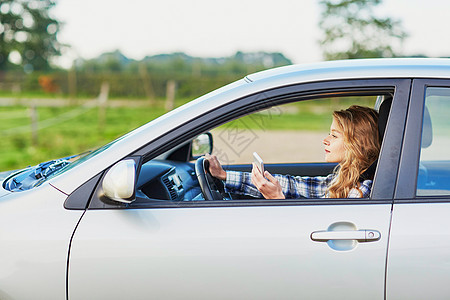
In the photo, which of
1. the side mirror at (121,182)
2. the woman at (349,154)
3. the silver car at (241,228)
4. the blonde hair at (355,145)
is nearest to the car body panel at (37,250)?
the silver car at (241,228)

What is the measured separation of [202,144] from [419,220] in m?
1.74

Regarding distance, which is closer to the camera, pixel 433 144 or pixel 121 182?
pixel 121 182

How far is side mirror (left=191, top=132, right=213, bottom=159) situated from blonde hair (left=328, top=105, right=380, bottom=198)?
1.13 meters

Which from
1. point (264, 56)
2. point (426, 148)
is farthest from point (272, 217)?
point (264, 56)

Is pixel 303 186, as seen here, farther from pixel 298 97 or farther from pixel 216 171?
pixel 298 97

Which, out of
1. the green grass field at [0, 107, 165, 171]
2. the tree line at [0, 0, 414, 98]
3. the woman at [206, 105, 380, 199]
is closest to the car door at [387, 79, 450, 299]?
the woman at [206, 105, 380, 199]

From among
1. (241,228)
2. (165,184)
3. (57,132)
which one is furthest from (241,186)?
(57,132)

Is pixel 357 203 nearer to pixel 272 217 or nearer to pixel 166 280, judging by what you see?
pixel 272 217

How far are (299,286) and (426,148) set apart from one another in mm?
820

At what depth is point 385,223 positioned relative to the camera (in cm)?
188

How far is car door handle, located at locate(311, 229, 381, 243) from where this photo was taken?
1.85m

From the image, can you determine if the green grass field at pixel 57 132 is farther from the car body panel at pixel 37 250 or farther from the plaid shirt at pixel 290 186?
the car body panel at pixel 37 250

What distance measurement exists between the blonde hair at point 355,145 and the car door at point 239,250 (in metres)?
0.30

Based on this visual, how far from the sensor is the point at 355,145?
2.33m
